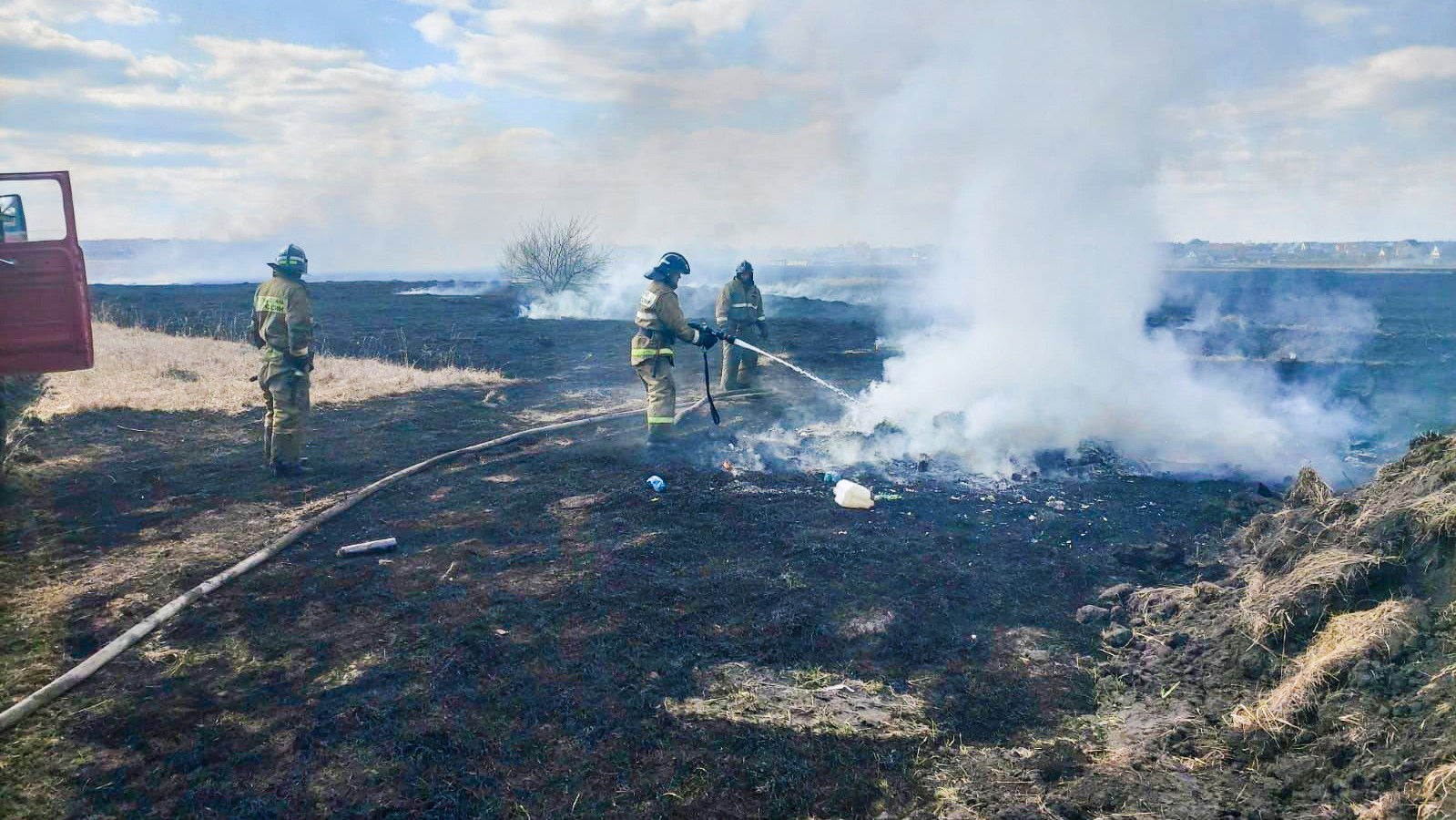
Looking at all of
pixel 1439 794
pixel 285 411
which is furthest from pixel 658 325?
pixel 1439 794

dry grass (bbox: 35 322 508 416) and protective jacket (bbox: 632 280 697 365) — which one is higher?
protective jacket (bbox: 632 280 697 365)

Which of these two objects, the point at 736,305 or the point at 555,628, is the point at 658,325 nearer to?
the point at 736,305

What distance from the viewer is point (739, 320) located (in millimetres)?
13633

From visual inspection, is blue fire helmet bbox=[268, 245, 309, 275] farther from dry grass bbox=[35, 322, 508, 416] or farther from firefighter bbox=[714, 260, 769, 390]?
firefighter bbox=[714, 260, 769, 390]

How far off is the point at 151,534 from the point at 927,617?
651cm

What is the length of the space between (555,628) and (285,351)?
5293 mm

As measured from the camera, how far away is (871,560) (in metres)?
6.50

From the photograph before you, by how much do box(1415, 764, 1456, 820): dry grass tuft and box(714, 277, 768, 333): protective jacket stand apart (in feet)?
36.9

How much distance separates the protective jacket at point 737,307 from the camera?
1358 centimetres

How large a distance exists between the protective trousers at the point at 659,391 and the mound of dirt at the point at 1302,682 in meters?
5.75

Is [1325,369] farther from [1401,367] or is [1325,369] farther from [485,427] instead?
[485,427]

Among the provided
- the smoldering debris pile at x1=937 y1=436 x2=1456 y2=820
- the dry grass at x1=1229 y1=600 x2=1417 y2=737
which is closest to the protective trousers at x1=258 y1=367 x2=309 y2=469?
the smoldering debris pile at x1=937 y1=436 x2=1456 y2=820

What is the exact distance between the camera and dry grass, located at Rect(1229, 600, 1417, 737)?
12.4 ft

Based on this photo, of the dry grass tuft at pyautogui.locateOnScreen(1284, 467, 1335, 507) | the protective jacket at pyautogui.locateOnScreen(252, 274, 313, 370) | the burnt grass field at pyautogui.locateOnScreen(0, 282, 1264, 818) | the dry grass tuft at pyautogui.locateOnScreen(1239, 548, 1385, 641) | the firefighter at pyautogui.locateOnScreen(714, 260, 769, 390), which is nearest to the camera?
the burnt grass field at pyautogui.locateOnScreen(0, 282, 1264, 818)
